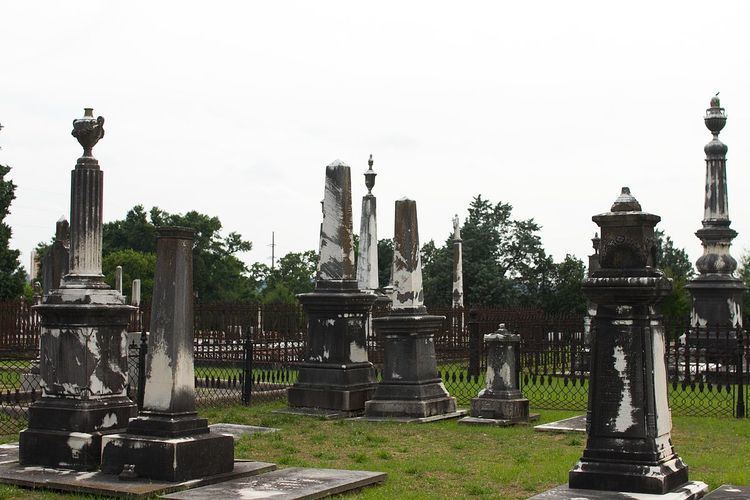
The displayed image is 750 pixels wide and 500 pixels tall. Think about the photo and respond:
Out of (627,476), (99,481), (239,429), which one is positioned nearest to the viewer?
(627,476)

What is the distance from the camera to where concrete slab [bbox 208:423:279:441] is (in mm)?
12823

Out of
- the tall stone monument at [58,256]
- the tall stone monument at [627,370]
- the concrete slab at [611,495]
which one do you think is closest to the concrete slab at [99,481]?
the concrete slab at [611,495]

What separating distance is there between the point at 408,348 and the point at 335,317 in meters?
1.31

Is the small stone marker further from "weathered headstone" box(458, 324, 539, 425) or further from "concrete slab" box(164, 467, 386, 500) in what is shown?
"concrete slab" box(164, 467, 386, 500)

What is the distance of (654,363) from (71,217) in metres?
6.33

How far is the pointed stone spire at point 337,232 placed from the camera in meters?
15.8

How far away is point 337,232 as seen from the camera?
15844mm

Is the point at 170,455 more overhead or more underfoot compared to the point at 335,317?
more underfoot

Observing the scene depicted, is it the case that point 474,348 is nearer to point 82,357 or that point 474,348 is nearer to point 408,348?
point 408,348

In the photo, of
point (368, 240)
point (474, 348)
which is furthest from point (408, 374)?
point (368, 240)

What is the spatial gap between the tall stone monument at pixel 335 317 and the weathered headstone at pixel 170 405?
621 cm

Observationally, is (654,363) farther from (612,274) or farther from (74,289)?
(74,289)

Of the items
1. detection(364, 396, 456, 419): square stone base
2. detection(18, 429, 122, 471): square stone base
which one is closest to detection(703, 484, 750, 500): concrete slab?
detection(18, 429, 122, 471): square stone base

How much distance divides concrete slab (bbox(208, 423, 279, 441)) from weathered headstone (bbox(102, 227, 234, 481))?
11.2ft
